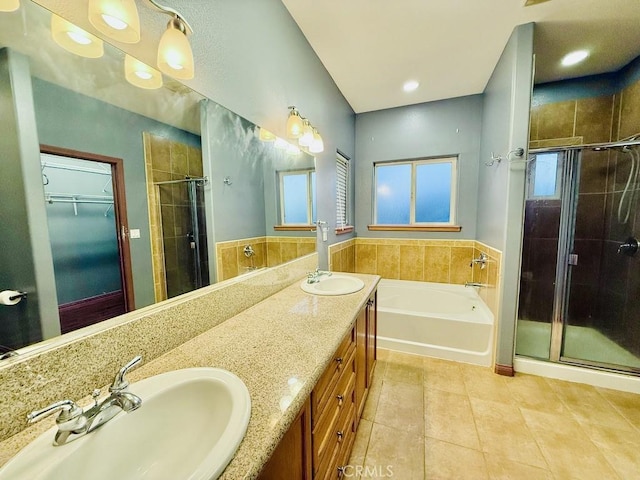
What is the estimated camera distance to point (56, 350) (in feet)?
1.92

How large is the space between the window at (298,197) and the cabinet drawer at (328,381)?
3.16 feet

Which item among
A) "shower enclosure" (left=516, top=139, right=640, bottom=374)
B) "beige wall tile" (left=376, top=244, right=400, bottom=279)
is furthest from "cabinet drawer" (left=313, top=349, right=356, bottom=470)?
"beige wall tile" (left=376, top=244, right=400, bottom=279)

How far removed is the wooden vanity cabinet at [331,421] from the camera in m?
0.66

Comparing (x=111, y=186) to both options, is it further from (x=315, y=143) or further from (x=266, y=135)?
(x=315, y=143)

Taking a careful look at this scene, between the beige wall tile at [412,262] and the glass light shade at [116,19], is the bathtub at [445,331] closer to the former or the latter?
the beige wall tile at [412,262]

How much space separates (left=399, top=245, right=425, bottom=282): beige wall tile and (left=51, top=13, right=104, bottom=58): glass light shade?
3.11 metres

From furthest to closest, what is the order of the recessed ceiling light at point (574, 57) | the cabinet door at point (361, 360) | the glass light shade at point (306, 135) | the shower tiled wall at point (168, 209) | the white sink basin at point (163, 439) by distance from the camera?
the recessed ceiling light at point (574, 57)
the glass light shade at point (306, 135)
the cabinet door at point (361, 360)
the shower tiled wall at point (168, 209)
the white sink basin at point (163, 439)

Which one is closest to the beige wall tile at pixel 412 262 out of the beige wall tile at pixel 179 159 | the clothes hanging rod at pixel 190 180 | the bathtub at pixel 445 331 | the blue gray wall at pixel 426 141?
the blue gray wall at pixel 426 141

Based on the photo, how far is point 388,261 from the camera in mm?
3268

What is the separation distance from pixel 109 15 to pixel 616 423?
3.07 meters

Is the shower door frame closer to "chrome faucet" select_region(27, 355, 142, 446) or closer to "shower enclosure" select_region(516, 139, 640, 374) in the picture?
"shower enclosure" select_region(516, 139, 640, 374)

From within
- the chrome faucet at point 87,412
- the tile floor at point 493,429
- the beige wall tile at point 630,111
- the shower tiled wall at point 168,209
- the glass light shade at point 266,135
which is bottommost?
the tile floor at point 493,429

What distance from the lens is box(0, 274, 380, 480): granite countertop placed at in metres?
0.51

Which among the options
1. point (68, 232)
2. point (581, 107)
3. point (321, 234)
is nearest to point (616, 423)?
point (321, 234)
